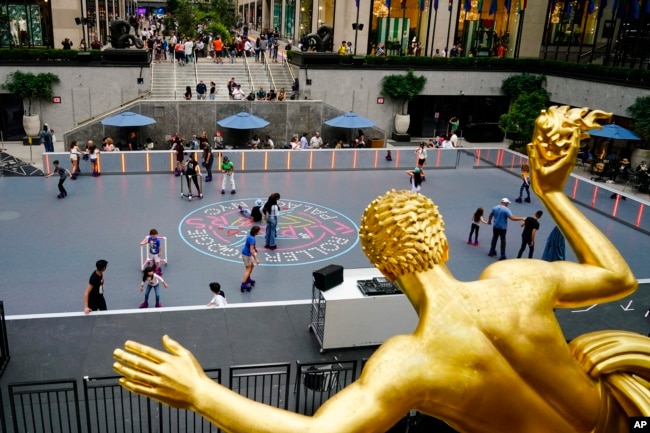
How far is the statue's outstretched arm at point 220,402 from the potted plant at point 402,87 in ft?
97.1

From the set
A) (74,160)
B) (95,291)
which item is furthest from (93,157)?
(95,291)

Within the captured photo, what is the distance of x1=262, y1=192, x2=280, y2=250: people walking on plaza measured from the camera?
1476 centimetres

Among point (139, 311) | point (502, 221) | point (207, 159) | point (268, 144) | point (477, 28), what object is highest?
point (477, 28)

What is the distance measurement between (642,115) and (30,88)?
27.0 m

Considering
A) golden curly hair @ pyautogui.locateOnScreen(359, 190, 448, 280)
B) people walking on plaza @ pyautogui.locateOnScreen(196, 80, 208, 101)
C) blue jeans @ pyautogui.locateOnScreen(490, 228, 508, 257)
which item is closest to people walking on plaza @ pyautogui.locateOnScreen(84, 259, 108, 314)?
golden curly hair @ pyautogui.locateOnScreen(359, 190, 448, 280)

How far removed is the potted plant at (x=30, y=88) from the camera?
1040 inches

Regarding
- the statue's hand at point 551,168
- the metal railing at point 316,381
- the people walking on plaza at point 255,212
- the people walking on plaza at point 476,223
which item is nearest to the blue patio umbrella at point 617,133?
the people walking on plaza at point 476,223

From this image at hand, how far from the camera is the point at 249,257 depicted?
12406 mm

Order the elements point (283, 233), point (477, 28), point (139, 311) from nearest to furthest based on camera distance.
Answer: point (139, 311), point (283, 233), point (477, 28)

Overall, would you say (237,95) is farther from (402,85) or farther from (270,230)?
(270,230)

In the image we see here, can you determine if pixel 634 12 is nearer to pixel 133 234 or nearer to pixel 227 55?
pixel 227 55

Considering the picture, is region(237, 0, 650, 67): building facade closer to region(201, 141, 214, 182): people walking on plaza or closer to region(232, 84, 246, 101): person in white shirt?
region(232, 84, 246, 101): person in white shirt

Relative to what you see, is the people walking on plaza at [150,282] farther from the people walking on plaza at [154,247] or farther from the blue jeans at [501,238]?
the blue jeans at [501,238]

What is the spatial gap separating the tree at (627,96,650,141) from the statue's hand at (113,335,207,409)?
26.3 meters
